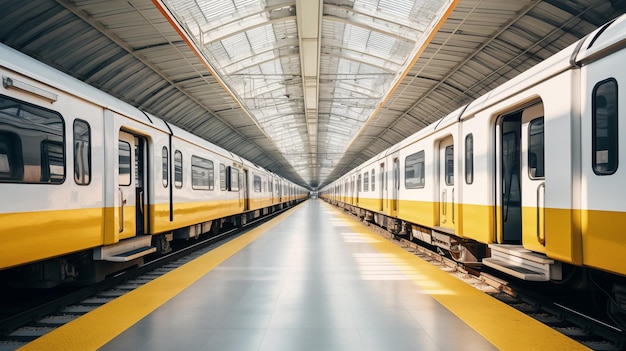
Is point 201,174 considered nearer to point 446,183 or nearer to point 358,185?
point 446,183

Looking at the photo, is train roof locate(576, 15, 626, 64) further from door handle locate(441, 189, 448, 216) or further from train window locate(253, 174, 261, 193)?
train window locate(253, 174, 261, 193)

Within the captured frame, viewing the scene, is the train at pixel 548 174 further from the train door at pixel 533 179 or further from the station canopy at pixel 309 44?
the station canopy at pixel 309 44

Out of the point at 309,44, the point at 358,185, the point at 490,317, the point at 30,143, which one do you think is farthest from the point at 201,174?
the point at 358,185

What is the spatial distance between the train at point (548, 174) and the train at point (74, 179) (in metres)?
5.48

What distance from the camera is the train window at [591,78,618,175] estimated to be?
3701 mm

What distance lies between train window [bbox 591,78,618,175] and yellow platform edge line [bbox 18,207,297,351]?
16.8 feet

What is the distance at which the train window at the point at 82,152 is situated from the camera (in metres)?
5.41

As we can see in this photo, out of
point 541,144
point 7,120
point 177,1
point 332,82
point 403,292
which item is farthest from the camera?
point 332,82

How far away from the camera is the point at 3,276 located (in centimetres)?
526

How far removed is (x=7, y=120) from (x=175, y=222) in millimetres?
5082

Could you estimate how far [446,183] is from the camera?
26.6 ft

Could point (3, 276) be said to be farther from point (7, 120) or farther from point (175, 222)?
point (175, 222)

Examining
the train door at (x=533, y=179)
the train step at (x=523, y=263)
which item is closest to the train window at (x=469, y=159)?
the train door at (x=533, y=179)

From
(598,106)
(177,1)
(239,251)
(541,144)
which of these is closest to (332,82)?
(177,1)
